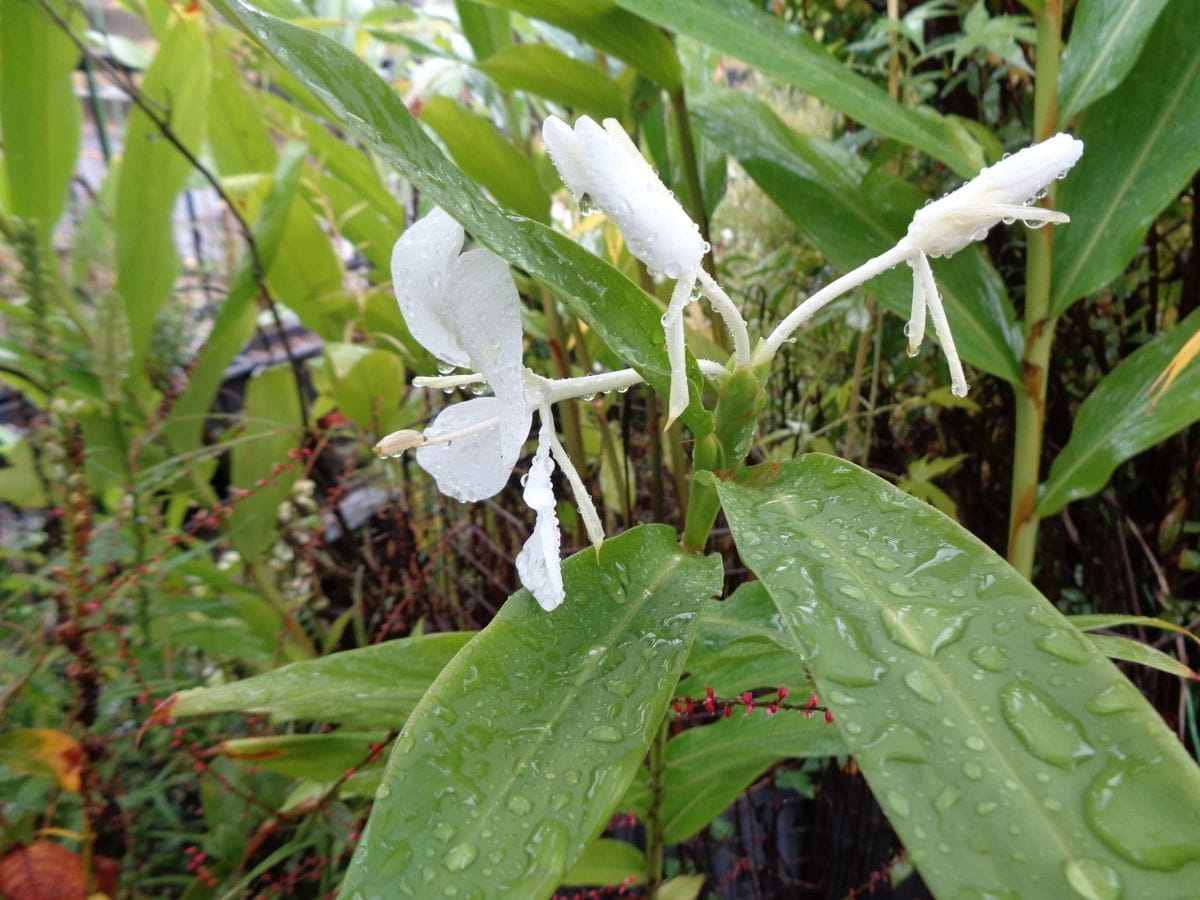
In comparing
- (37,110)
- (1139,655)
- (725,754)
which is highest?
(37,110)

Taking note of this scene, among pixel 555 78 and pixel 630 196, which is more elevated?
→ pixel 555 78

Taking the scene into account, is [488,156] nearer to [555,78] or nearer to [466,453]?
[555,78]

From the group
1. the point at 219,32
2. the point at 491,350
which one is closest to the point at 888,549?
the point at 491,350

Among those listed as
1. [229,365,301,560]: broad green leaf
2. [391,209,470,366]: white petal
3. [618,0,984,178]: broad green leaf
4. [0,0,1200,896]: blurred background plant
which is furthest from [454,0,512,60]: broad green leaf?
[391,209,470,366]: white petal

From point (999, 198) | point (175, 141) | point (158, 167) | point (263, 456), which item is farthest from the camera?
point (263, 456)

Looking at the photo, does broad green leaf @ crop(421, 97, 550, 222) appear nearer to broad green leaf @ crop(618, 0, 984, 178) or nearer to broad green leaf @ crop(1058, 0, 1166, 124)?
broad green leaf @ crop(618, 0, 984, 178)

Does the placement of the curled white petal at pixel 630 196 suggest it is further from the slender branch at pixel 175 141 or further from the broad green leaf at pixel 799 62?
the slender branch at pixel 175 141

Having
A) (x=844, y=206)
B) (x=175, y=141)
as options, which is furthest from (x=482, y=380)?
(x=175, y=141)

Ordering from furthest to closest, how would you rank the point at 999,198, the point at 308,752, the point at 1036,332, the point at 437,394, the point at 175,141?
the point at 437,394, the point at 175,141, the point at 1036,332, the point at 308,752, the point at 999,198
